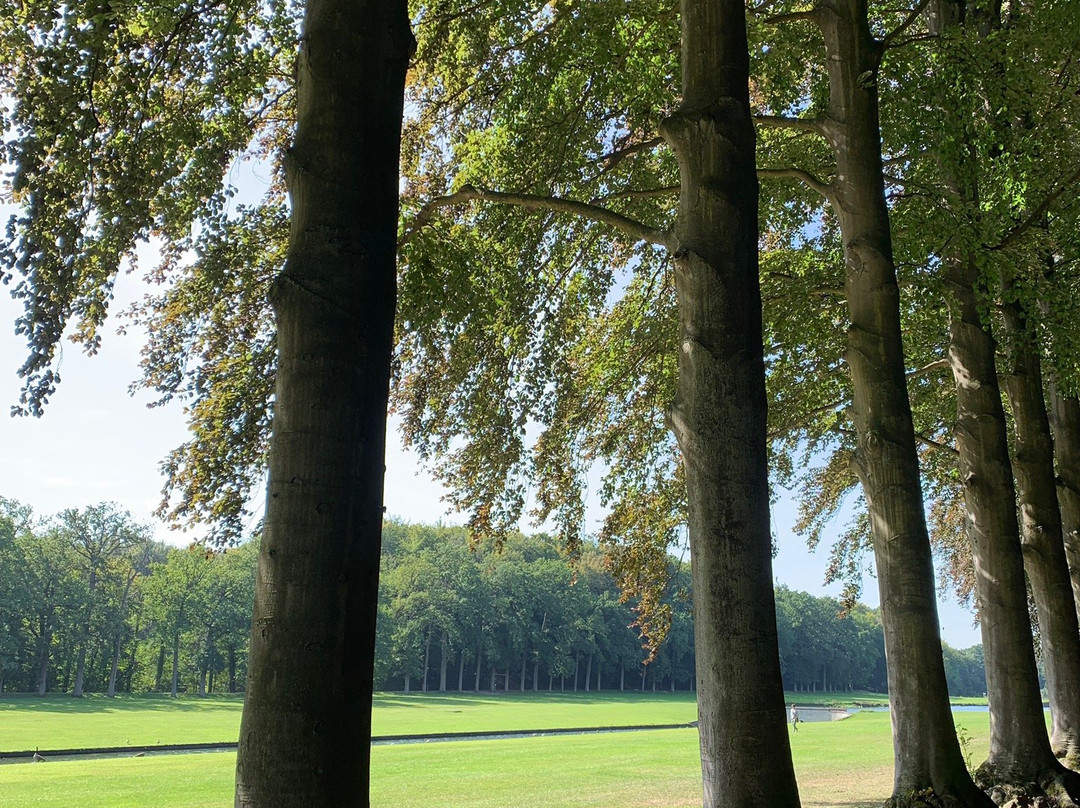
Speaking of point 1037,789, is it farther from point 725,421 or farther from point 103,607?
point 103,607

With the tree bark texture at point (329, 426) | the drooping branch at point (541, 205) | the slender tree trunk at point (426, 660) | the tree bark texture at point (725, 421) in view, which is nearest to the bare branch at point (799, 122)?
the drooping branch at point (541, 205)

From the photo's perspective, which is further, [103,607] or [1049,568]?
[103,607]

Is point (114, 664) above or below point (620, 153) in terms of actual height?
below

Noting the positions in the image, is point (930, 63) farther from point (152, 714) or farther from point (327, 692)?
point (152, 714)

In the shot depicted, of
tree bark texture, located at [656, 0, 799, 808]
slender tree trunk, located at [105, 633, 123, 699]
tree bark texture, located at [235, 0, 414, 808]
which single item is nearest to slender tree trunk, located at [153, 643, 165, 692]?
slender tree trunk, located at [105, 633, 123, 699]

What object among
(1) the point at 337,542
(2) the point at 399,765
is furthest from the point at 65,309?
(2) the point at 399,765

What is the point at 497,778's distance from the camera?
910 inches

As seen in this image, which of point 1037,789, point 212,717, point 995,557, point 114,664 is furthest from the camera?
point 114,664

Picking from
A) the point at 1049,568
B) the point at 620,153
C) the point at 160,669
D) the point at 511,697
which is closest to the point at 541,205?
the point at 620,153

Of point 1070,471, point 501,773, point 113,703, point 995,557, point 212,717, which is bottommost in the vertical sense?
point 113,703

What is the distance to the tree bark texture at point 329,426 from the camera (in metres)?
2.94

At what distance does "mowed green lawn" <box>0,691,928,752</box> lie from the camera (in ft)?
128

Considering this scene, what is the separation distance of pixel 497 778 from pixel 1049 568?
15260 millimetres

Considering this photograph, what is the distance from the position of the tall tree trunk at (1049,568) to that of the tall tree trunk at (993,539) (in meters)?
0.86
